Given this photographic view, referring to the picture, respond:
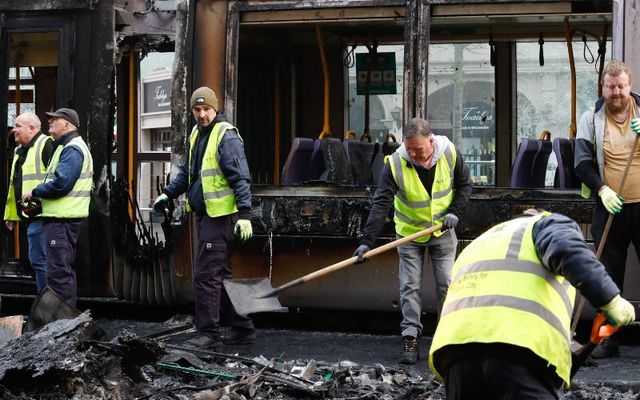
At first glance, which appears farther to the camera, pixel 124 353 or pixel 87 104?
pixel 87 104

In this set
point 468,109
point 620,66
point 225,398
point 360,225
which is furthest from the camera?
point 468,109

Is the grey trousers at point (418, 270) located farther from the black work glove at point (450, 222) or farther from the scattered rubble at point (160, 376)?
the scattered rubble at point (160, 376)

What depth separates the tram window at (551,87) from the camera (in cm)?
940

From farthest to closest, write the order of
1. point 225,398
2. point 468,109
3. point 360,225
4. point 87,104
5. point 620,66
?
1. point 468,109
2. point 87,104
3. point 360,225
4. point 620,66
5. point 225,398

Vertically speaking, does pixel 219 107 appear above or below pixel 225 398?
above

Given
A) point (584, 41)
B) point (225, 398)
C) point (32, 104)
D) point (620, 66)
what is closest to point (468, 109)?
point (584, 41)

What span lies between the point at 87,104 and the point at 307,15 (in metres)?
1.92

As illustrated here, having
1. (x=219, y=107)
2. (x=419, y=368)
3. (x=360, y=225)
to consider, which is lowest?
(x=419, y=368)

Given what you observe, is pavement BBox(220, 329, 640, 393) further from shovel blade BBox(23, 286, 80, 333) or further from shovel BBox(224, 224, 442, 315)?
shovel blade BBox(23, 286, 80, 333)

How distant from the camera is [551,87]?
964cm

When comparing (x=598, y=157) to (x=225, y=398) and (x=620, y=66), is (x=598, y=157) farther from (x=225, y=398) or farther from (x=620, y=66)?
(x=225, y=398)

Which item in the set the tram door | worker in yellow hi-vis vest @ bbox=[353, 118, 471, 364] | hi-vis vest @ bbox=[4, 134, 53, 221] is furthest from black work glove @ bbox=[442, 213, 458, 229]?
the tram door

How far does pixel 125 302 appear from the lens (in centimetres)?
961

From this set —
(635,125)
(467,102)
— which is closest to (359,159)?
(467,102)
